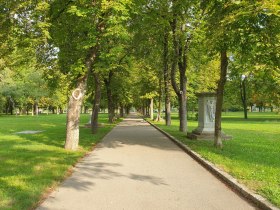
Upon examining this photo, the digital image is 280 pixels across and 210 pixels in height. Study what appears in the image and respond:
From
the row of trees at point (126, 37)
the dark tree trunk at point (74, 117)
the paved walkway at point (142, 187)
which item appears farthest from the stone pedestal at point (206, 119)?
the dark tree trunk at point (74, 117)

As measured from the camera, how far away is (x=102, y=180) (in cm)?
839

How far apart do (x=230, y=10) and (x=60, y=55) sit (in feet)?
29.3

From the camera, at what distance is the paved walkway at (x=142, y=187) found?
20.7ft

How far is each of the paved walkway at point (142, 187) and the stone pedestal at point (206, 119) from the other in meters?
5.77

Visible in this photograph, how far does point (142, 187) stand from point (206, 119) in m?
10.5

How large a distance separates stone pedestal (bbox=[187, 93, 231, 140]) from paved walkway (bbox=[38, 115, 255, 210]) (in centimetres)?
577

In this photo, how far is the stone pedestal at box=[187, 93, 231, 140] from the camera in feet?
56.9

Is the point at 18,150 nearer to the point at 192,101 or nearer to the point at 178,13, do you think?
the point at 178,13

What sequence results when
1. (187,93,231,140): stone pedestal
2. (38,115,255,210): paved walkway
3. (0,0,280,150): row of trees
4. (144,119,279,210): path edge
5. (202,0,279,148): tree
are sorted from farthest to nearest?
(187,93,231,140): stone pedestal, (0,0,280,150): row of trees, (202,0,279,148): tree, (38,115,255,210): paved walkway, (144,119,279,210): path edge

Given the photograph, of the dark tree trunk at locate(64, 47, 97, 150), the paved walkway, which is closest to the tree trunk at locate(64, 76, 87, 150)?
the dark tree trunk at locate(64, 47, 97, 150)

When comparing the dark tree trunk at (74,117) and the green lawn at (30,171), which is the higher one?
the dark tree trunk at (74,117)

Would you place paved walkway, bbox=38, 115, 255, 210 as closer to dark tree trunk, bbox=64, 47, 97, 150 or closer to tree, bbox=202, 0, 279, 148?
dark tree trunk, bbox=64, 47, 97, 150

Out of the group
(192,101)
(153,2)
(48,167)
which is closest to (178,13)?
(153,2)

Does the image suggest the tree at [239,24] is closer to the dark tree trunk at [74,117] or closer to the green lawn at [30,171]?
the dark tree trunk at [74,117]
